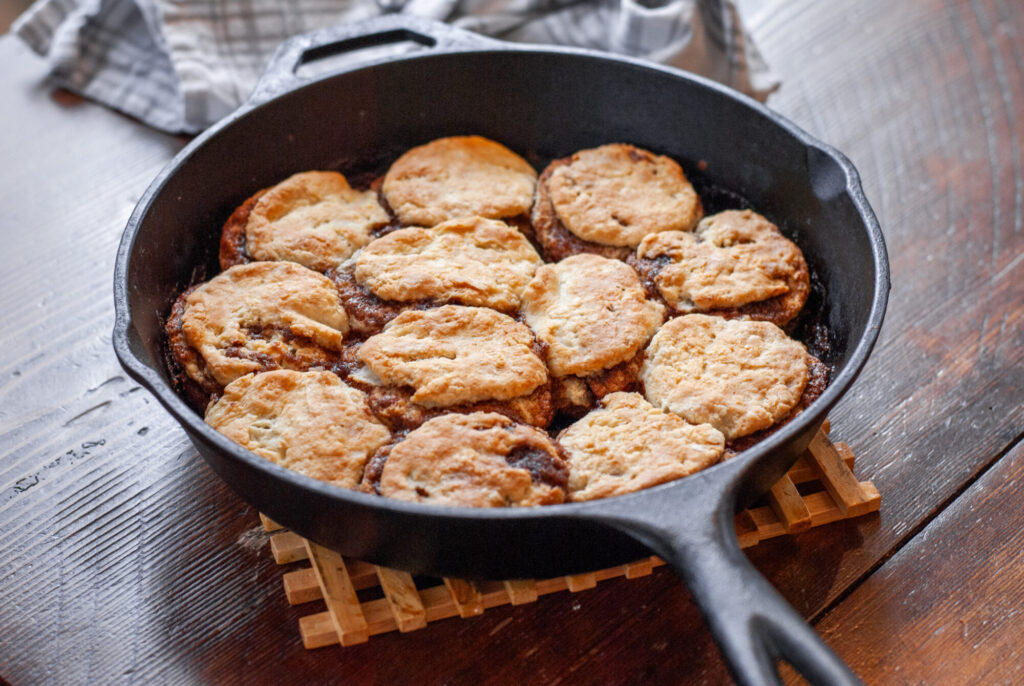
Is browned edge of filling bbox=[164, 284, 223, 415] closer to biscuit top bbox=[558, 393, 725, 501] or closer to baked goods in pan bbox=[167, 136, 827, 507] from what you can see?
baked goods in pan bbox=[167, 136, 827, 507]

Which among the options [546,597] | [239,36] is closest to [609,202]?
[546,597]

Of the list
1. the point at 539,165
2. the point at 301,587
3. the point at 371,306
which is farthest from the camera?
the point at 539,165

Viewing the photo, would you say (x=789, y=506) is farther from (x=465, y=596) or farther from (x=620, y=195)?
(x=620, y=195)

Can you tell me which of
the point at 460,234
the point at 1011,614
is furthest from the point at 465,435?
the point at 1011,614

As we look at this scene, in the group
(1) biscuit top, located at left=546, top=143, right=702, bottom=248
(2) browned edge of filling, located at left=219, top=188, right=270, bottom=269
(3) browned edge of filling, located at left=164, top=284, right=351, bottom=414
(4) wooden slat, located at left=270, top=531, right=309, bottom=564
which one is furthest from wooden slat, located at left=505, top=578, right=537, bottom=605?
(2) browned edge of filling, located at left=219, top=188, right=270, bottom=269

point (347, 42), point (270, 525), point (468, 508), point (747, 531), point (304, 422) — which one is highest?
point (347, 42)

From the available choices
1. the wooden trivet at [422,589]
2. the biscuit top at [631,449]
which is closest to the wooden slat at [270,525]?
the wooden trivet at [422,589]

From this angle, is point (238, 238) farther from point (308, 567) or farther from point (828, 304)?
point (828, 304)
